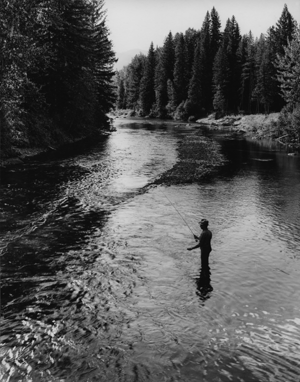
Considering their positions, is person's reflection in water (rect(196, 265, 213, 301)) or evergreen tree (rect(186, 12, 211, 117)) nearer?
person's reflection in water (rect(196, 265, 213, 301))

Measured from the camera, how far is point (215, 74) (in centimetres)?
10075

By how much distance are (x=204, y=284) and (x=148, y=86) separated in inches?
4727

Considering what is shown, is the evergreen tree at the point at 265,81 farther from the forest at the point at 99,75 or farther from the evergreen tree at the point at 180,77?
the evergreen tree at the point at 180,77

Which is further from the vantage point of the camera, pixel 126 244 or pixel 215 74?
pixel 215 74

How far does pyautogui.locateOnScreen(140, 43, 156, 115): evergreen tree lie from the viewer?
411ft

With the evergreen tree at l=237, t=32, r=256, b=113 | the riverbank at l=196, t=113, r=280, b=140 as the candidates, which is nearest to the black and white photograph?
the riverbank at l=196, t=113, r=280, b=140

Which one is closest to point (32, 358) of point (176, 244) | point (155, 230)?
point (176, 244)

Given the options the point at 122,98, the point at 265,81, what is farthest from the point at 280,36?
the point at 122,98

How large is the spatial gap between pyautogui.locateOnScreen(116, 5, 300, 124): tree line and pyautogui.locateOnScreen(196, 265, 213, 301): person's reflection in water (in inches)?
3087

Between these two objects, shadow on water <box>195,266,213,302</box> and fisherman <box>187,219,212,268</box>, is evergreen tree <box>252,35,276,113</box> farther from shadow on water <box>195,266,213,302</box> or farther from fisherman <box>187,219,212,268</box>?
shadow on water <box>195,266,213,302</box>

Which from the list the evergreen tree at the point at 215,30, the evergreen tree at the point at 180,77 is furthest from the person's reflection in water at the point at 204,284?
→ the evergreen tree at the point at 215,30

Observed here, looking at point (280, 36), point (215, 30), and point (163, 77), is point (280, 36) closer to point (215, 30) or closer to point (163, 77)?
point (215, 30)

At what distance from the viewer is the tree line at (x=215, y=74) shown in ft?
298

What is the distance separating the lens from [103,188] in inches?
985
